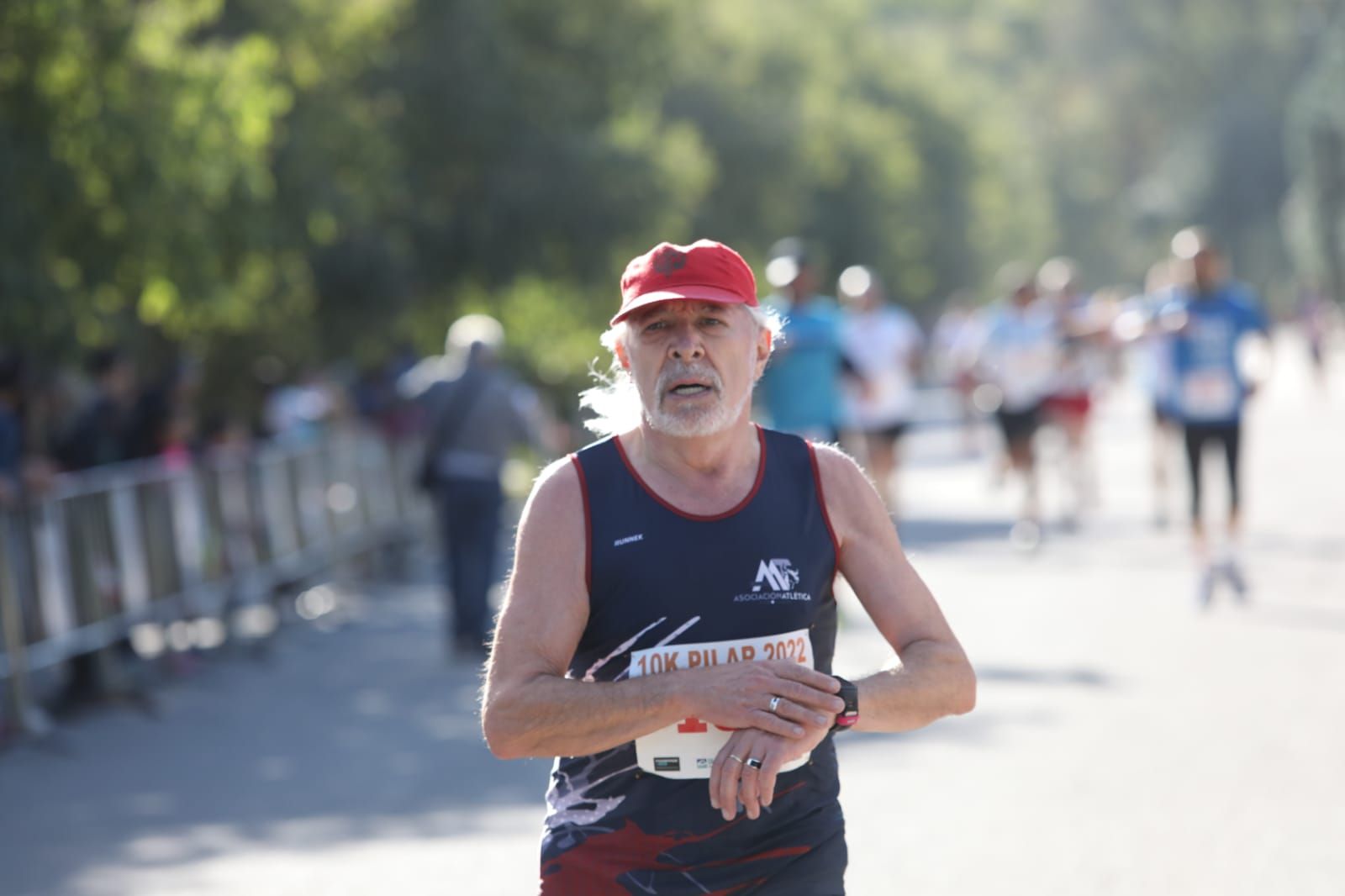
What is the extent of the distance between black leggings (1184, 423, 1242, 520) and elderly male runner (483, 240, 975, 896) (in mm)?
10291

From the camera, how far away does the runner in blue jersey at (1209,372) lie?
13711mm

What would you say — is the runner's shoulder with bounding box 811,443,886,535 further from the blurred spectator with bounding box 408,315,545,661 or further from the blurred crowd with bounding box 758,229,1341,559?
the blurred spectator with bounding box 408,315,545,661

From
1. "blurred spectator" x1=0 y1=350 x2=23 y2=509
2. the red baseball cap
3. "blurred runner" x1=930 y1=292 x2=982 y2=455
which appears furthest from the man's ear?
"blurred runner" x1=930 y1=292 x2=982 y2=455

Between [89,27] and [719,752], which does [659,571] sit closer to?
[719,752]

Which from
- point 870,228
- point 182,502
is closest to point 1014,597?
point 182,502

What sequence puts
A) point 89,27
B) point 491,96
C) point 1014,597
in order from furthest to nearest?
1. point 491,96
2. point 1014,597
3. point 89,27

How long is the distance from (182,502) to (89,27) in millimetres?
3027

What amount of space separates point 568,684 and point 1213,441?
10947 millimetres

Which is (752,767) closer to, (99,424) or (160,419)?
(99,424)

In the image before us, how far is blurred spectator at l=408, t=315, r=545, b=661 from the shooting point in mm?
13984

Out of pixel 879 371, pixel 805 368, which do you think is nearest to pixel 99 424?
pixel 805 368

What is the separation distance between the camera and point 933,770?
30.3 feet

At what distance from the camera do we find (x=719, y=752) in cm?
355

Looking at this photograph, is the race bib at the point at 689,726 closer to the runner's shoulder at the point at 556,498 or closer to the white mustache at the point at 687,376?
the runner's shoulder at the point at 556,498
